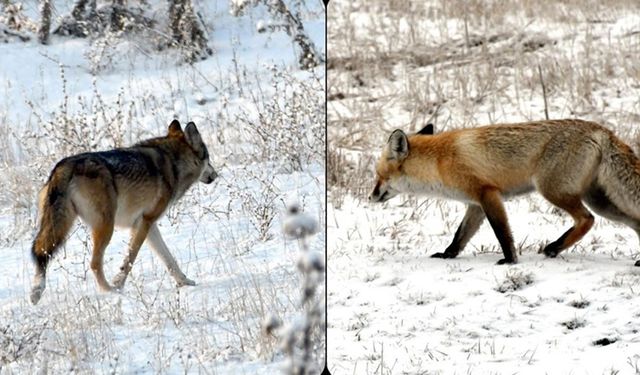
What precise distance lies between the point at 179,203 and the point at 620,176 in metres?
4.36

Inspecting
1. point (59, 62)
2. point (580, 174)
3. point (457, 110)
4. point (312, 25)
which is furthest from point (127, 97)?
point (580, 174)

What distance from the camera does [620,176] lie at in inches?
293

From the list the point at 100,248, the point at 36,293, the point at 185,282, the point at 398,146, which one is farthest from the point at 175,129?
the point at 36,293

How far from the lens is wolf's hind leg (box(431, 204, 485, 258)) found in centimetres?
761

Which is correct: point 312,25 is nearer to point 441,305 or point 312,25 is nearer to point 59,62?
point 59,62

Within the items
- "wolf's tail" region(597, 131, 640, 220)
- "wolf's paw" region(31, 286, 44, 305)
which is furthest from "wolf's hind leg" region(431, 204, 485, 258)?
"wolf's paw" region(31, 286, 44, 305)

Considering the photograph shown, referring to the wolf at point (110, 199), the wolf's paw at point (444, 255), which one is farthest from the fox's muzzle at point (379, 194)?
the wolf at point (110, 199)

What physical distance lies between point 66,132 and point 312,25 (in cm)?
702

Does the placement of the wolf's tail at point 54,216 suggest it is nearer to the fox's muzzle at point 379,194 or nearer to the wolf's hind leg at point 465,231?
the fox's muzzle at point 379,194

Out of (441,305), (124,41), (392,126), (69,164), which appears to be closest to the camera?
(441,305)

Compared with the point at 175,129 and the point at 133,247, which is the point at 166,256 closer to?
the point at 133,247

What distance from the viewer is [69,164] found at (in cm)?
713

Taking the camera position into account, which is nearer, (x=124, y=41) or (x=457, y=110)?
(x=457, y=110)

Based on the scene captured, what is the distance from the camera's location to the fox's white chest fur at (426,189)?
7.79 meters
